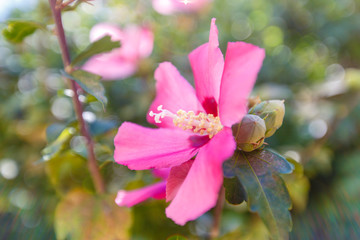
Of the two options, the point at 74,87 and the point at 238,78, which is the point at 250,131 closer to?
the point at 238,78

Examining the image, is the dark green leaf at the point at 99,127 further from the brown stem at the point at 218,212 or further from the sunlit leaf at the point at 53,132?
the brown stem at the point at 218,212

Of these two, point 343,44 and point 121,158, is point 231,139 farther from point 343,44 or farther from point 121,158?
point 343,44

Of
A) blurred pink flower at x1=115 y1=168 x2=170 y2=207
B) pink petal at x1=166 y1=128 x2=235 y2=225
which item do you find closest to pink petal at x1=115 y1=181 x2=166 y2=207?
blurred pink flower at x1=115 y1=168 x2=170 y2=207

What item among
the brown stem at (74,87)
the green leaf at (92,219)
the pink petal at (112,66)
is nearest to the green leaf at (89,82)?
the brown stem at (74,87)

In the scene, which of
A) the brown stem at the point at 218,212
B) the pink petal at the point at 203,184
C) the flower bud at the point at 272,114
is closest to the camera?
the pink petal at the point at 203,184

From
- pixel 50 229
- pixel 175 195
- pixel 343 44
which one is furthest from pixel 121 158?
pixel 343 44

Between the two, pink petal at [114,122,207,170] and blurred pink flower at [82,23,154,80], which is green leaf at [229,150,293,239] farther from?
blurred pink flower at [82,23,154,80]
